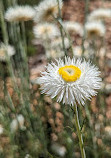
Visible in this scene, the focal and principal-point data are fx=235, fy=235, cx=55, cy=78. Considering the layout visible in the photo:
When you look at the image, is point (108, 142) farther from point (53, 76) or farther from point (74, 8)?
point (74, 8)

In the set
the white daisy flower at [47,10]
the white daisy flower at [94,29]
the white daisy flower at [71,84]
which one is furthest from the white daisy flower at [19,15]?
the white daisy flower at [71,84]

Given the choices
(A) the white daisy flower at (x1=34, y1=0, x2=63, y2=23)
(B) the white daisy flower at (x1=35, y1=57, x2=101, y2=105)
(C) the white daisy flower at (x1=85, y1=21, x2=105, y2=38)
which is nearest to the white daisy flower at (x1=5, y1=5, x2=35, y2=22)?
(A) the white daisy flower at (x1=34, y1=0, x2=63, y2=23)

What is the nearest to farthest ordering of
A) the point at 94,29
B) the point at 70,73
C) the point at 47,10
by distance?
the point at 70,73, the point at 47,10, the point at 94,29

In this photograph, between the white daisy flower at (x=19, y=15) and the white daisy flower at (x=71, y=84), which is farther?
the white daisy flower at (x=19, y=15)

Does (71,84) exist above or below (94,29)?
below

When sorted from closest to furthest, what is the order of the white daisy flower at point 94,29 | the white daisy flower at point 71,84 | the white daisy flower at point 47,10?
the white daisy flower at point 71,84 → the white daisy flower at point 47,10 → the white daisy flower at point 94,29

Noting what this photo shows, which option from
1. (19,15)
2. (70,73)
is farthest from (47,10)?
(70,73)

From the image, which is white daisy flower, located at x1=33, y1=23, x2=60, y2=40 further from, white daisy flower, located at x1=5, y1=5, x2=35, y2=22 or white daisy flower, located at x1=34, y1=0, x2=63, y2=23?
white daisy flower, located at x1=34, y1=0, x2=63, y2=23

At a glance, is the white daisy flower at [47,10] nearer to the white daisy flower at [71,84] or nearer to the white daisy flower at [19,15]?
the white daisy flower at [19,15]

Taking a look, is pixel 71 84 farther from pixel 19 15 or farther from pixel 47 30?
pixel 47 30
